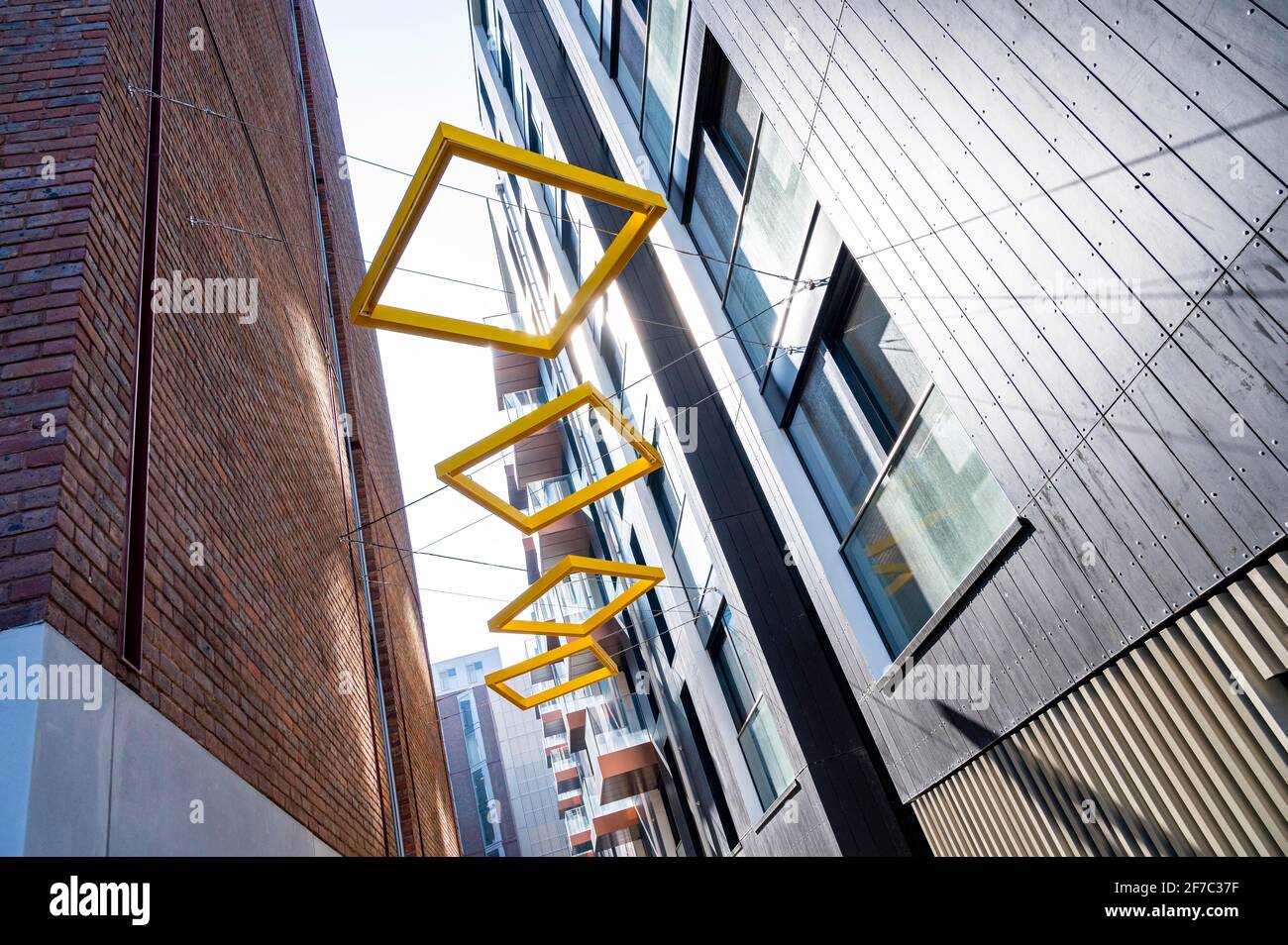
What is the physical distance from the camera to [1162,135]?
9.96 feet

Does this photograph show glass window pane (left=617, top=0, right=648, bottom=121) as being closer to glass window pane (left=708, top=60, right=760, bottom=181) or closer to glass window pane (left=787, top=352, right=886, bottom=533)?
glass window pane (left=708, top=60, right=760, bottom=181)

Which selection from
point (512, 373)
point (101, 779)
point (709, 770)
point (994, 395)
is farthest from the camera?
point (512, 373)

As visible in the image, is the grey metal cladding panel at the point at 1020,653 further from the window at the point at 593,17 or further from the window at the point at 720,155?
the window at the point at 593,17

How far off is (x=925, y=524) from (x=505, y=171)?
140 inches

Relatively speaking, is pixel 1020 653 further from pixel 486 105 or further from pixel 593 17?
pixel 486 105

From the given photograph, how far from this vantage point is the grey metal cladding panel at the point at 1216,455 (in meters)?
2.85

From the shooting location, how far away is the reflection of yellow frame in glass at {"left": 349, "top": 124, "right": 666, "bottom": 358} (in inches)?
182

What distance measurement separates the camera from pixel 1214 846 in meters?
3.49

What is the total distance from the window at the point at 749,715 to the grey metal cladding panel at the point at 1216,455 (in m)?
7.03

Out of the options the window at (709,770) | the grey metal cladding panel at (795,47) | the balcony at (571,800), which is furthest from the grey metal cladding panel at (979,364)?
the balcony at (571,800)

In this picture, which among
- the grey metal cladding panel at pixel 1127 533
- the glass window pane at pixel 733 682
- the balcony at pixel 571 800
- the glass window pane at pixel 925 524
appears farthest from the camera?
the balcony at pixel 571 800

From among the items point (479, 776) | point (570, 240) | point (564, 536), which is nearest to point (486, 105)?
point (570, 240)

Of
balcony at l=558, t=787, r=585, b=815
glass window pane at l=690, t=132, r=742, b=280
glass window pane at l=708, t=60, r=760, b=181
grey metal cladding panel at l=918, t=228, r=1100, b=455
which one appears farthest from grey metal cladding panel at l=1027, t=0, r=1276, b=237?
balcony at l=558, t=787, r=585, b=815

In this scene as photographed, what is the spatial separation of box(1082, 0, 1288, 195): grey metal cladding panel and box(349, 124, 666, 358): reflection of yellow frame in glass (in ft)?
9.08
